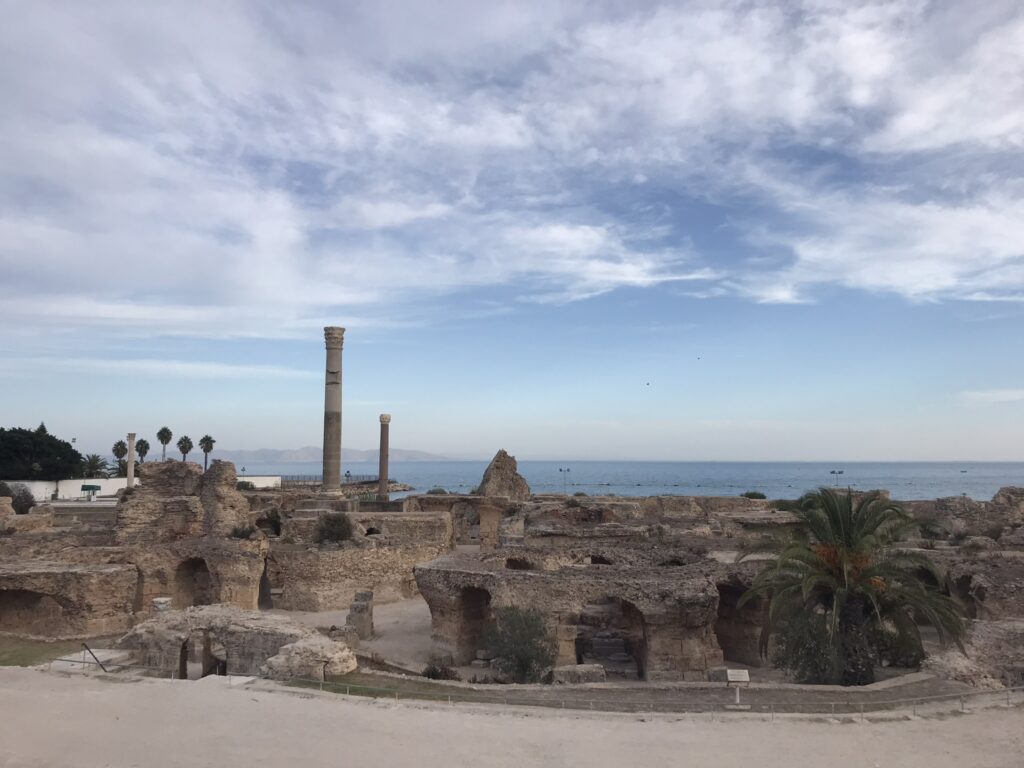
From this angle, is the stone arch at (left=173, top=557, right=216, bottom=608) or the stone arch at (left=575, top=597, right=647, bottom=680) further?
the stone arch at (left=173, top=557, right=216, bottom=608)

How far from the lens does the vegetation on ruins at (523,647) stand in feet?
47.5

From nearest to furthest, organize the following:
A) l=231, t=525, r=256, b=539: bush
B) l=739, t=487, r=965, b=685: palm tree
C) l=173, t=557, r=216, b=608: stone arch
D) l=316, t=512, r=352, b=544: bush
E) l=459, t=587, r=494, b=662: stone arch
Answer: l=739, t=487, r=965, b=685: palm tree → l=459, t=587, r=494, b=662: stone arch → l=173, t=557, r=216, b=608: stone arch → l=231, t=525, r=256, b=539: bush → l=316, t=512, r=352, b=544: bush

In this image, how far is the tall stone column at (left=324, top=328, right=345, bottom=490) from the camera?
41375 millimetres

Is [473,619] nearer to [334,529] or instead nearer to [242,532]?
[334,529]

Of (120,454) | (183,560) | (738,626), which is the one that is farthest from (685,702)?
(120,454)

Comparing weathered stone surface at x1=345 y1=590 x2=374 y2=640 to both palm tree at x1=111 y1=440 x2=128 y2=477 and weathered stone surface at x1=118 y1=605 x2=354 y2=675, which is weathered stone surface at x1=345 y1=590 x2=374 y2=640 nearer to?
weathered stone surface at x1=118 y1=605 x2=354 y2=675

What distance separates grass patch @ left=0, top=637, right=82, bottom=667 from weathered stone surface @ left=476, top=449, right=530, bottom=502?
1121 inches

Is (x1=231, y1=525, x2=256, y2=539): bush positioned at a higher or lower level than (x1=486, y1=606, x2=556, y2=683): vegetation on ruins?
higher

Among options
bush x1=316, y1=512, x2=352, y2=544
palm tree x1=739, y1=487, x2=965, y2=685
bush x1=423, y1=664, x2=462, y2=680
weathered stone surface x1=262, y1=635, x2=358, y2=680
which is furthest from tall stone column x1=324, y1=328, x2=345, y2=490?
palm tree x1=739, y1=487, x2=965, y2=685

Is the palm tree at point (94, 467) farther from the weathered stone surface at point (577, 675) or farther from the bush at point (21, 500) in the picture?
the weathered stone surface at point (577, 675)

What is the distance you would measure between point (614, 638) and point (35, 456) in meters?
56.3

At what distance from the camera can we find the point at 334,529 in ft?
87.9

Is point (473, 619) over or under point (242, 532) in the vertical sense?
under

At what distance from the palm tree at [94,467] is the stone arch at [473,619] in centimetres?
6220
